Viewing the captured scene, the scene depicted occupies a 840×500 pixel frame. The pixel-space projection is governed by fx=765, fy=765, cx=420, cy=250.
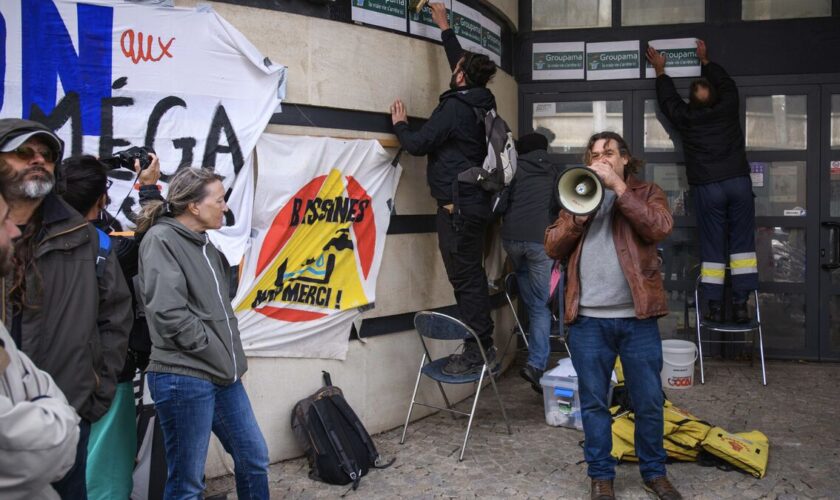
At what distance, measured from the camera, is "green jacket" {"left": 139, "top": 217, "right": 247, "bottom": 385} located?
322cm

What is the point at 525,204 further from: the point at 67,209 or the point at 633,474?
the point at 67,209

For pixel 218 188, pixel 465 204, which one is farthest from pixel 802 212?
pixel 218 188

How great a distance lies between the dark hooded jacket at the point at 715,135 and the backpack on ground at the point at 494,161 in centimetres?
250

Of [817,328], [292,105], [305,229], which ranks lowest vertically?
[817,328]

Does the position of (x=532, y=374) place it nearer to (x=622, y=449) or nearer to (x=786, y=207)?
(x=622, y=449)

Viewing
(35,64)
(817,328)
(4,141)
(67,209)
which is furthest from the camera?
(817,328)

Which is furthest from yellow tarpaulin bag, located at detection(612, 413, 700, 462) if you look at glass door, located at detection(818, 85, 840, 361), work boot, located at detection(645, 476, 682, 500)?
glass door, located at detection(818, 85, 840, 361)

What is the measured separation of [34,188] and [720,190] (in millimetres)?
6031

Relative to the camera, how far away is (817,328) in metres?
7.46

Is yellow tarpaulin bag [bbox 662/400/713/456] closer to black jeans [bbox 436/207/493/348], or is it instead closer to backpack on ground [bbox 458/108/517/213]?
black jeans [bbox 436/207/493/348]

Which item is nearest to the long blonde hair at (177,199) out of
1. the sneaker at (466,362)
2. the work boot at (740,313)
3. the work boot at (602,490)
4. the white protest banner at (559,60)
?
the sneaker at (466,362)

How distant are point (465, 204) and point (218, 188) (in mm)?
2301

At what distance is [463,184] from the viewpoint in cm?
547

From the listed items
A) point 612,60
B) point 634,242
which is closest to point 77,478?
point 634,242
